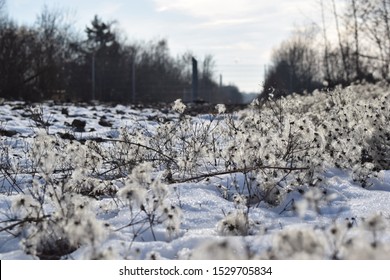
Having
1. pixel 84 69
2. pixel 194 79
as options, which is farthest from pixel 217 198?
pixel 84 69

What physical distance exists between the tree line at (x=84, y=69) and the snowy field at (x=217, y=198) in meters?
12.4

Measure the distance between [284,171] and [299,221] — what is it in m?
1.11

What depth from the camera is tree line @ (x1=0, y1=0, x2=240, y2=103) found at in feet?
60.2

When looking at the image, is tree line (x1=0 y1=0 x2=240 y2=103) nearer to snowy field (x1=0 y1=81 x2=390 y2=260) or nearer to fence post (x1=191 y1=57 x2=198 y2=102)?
fence post (x1=191 y1=57 x2=198 y2=102)

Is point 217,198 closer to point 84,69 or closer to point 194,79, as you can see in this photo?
point 194,79

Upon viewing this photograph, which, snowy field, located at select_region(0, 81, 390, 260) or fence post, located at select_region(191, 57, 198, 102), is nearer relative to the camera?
snowy field, located at select_region(0, 81, 390, 260)

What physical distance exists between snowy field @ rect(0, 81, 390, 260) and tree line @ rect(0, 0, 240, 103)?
12.4 meters

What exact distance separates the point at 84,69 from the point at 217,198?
104 ft

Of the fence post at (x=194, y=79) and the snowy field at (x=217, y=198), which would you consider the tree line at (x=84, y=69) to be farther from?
the snowy field at (x=217, y=198)

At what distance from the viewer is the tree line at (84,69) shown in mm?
18344

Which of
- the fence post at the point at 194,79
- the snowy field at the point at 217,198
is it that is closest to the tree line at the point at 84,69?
the fence post at the point at 194,79

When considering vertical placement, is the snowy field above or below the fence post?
below

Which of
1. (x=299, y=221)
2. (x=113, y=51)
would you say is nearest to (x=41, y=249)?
(x=299, y=221)

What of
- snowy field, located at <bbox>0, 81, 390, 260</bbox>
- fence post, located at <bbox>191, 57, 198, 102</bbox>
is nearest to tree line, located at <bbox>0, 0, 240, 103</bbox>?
fence post, located at <bbox>191, 57, 198, 102</bbox>
